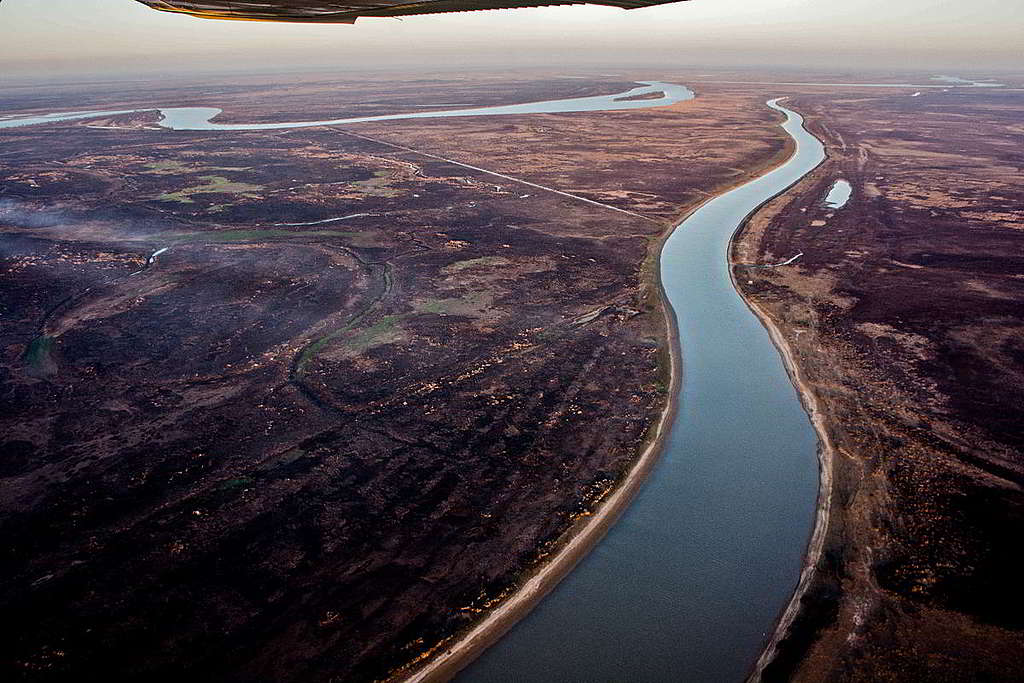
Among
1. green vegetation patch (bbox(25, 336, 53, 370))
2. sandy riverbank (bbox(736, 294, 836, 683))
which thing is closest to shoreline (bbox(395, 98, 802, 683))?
sandy riverbank (bbox(736, 294, 836, 683))

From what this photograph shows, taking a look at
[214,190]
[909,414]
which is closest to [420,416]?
[909,414]

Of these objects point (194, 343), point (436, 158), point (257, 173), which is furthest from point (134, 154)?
point (194, 343)

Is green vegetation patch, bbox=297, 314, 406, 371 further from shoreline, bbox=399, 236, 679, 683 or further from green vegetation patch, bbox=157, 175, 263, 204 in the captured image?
green vegetation patch, bbox=157, 175, 263, 204

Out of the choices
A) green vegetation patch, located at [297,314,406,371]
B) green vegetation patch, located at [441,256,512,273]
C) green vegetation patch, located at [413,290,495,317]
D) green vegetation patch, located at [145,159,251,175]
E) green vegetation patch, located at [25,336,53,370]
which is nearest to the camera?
green vegetation patch, located at [25,336,53,370]

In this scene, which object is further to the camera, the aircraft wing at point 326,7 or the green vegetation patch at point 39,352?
the green vegetation patch at point 39,352

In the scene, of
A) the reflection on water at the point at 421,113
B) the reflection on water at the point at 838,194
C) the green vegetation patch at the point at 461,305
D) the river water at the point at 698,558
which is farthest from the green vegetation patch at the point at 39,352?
the reflection on water at the point at 421,113

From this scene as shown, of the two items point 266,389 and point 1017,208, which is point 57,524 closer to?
point 266,389

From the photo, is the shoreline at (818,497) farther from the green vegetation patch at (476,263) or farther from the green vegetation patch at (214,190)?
the green vegetation patch at (214,190)
